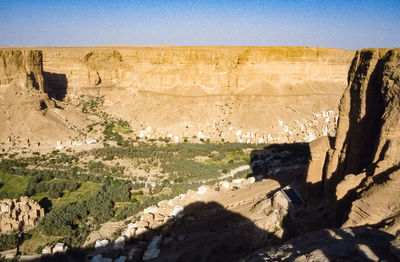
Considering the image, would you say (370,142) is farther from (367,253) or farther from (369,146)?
(367,253)

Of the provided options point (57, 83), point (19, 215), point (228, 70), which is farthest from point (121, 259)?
point (57, 83)

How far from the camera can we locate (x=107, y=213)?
73.2 feet

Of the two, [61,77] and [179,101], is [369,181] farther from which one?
[61,77]

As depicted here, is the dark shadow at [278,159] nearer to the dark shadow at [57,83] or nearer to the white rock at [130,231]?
the white rock at [130,231]

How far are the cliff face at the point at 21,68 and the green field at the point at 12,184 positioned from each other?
14.6m

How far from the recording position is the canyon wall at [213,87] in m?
43.3

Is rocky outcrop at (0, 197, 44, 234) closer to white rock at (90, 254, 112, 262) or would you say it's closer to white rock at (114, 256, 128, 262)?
white rock at (90, 254, 112, 262)

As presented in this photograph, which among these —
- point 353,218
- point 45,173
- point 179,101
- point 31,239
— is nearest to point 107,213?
point 31,239

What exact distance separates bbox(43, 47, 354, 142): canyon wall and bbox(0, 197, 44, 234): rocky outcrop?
70.6 feet

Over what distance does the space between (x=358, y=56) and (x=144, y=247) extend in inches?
642

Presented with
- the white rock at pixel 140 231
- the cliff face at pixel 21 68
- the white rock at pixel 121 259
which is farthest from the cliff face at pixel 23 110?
the white rock at pixel 121 259

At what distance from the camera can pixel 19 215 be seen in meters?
21.5

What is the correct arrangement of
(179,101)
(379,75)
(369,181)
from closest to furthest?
1. (369,181)
2. (379,75)
3. (179,101)

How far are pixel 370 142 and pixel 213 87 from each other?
36425 millimetres
